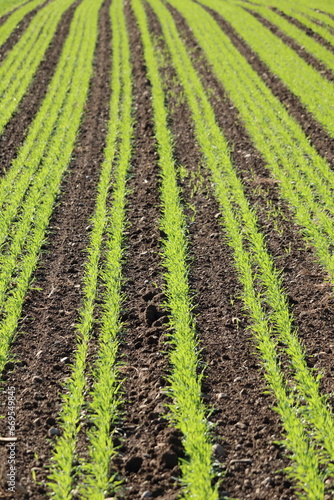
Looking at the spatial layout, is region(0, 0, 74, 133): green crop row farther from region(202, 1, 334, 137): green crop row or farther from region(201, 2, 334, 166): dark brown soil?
region(202, 1, 334, 137): green crop row

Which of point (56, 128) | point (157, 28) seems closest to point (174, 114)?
point (56, 128)

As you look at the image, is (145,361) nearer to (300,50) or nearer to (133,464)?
(133,464)

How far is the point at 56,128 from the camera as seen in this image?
12.9 m

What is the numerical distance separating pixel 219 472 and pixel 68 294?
125 inches

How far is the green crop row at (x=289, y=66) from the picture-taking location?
42.9 ft

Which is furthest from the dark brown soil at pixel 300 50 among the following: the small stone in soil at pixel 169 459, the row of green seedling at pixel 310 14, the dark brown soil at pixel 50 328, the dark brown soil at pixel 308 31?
the small stone in soil at pixel 169 459

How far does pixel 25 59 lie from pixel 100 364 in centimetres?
1672

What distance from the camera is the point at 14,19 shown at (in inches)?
1058

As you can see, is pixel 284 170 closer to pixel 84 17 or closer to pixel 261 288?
pixel 261 288

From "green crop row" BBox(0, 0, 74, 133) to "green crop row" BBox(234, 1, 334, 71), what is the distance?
9.10 metres

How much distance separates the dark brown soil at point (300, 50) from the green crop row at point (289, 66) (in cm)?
18

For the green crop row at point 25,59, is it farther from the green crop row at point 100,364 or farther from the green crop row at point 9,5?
the green crop row at point 100,364

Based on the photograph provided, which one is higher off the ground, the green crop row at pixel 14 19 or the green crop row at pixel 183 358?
the green crop row at pixel 14 19

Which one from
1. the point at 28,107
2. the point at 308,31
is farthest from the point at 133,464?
the point at 308,31
